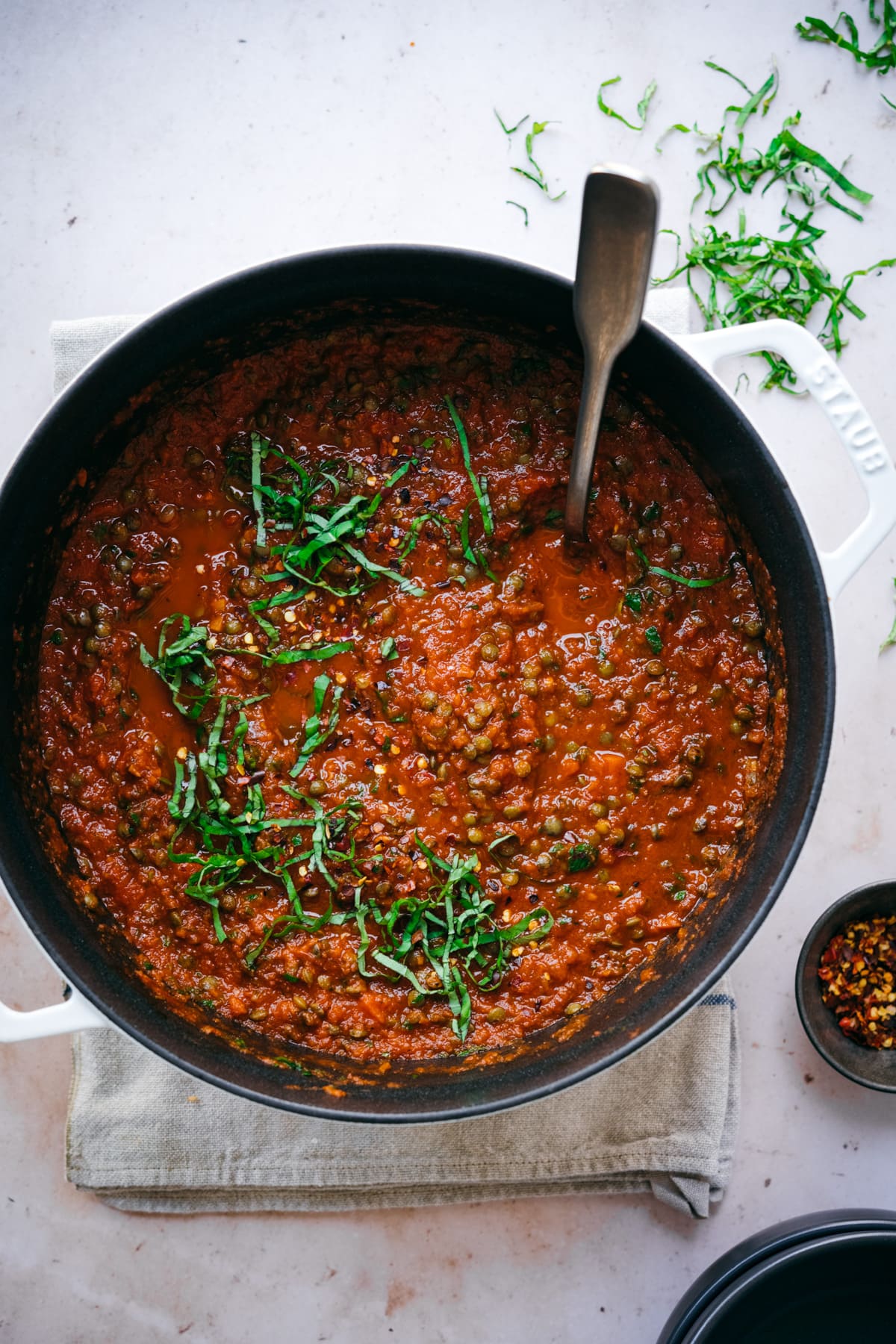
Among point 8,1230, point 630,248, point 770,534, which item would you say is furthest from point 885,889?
point 8,1230

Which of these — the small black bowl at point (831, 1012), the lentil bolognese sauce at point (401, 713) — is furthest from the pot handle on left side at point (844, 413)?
the small black bowl at point (831, 1012)

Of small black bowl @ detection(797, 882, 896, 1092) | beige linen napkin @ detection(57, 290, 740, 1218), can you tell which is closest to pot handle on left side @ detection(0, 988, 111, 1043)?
beige linen napkin @ detection(57, 290, 740, 1218)

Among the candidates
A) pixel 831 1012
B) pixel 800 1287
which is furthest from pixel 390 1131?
pixel 831 1012

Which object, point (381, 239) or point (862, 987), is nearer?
point (862, 987)

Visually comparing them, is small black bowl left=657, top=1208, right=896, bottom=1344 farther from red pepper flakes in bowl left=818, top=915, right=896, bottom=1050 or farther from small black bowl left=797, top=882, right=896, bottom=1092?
red pepper flakes in bowl left=818, top=915, right=896, bottom=1050

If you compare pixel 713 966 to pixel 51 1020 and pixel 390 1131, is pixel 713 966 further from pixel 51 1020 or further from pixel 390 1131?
pixel 51 1020

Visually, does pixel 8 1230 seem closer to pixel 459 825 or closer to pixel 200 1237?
pixel 200 1237

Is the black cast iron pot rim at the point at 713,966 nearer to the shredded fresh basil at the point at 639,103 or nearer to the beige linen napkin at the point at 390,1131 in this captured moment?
the beige linen napkin at the point at 390,1131
